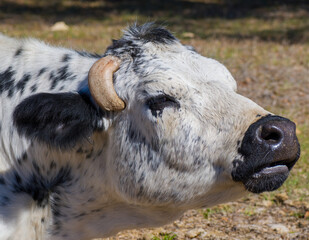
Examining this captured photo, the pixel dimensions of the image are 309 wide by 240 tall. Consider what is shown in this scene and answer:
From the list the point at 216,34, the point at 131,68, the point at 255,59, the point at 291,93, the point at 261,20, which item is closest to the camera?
the point at 131,68

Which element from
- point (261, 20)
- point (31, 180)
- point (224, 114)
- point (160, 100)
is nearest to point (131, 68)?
point (160, 100)

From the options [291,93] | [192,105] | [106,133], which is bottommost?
[291,93]

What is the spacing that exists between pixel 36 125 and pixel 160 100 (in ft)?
2.22

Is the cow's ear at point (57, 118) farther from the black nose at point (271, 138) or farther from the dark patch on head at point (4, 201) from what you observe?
the black nose at point (271, 138)

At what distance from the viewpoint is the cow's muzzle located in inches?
123

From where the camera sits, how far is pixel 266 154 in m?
3.11

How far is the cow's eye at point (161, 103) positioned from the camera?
3307 mm

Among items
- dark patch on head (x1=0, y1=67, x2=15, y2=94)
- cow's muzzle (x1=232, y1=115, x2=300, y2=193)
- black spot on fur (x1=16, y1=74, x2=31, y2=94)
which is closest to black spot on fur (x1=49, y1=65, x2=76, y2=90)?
black spot on fur (x1=16, y1=74, x2=31, y2=94)

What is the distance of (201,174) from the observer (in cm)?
333

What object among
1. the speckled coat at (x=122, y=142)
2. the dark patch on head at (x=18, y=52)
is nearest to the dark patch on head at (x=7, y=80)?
the speckled coat at (x=122, y=142)

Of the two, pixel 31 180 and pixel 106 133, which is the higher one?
pixel 106 133

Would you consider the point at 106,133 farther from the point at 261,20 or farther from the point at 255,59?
the point at 261,20

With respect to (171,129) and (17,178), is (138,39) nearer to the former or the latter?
(171,129)

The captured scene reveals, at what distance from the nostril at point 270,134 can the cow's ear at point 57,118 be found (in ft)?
3.00
